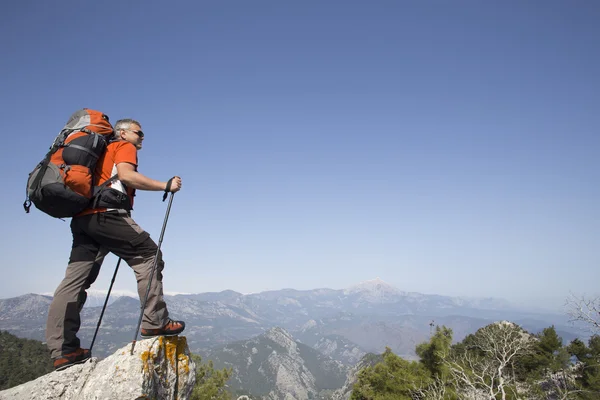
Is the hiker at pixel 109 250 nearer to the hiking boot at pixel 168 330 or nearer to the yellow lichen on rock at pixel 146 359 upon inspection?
the hiking boot at pixel 168 330

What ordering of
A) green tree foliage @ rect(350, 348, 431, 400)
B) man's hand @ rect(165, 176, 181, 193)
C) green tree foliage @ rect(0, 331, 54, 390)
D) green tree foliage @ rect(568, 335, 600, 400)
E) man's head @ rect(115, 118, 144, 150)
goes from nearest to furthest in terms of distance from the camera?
man's hand @ rect(165, 176, 181, 193)
man's head @ rect(115, 118, 144, 150)
green tree foliage @ rect(350, 348, 431, 400)
green tree foliage @ rect(568, 335, 600, 400)
green tree foliage @ rect(0, 331, 54, 390)

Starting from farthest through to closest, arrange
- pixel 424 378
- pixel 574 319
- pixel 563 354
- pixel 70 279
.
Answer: pixel 563 354, pixel 424 378, pixel 574 319, pixel 70 279

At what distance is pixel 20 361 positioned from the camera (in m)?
74.3

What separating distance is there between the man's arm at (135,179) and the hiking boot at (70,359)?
→ 2099 mm

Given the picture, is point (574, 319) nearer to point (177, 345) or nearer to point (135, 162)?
point (177, 345)

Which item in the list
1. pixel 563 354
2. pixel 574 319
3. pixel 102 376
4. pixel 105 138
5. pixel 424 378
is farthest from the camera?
pixel 563 354

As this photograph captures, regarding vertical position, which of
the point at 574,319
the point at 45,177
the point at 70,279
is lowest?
the point at 574,319

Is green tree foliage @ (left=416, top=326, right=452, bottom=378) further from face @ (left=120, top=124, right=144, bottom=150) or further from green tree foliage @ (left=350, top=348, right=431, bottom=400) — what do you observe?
face @ (left=120, top=124, right=144, bottom=150)

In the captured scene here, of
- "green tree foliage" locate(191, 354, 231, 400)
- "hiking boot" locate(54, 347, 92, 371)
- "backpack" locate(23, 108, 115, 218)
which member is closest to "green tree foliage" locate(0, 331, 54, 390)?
"green tree foliage" locate(191, 354, 231, 400)

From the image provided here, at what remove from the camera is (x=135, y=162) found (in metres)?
3.97

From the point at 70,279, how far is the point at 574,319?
18130 millimetres

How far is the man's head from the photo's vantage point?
4.26m

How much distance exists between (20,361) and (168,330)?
10322cm

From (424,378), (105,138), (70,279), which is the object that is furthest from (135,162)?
(424,378)
